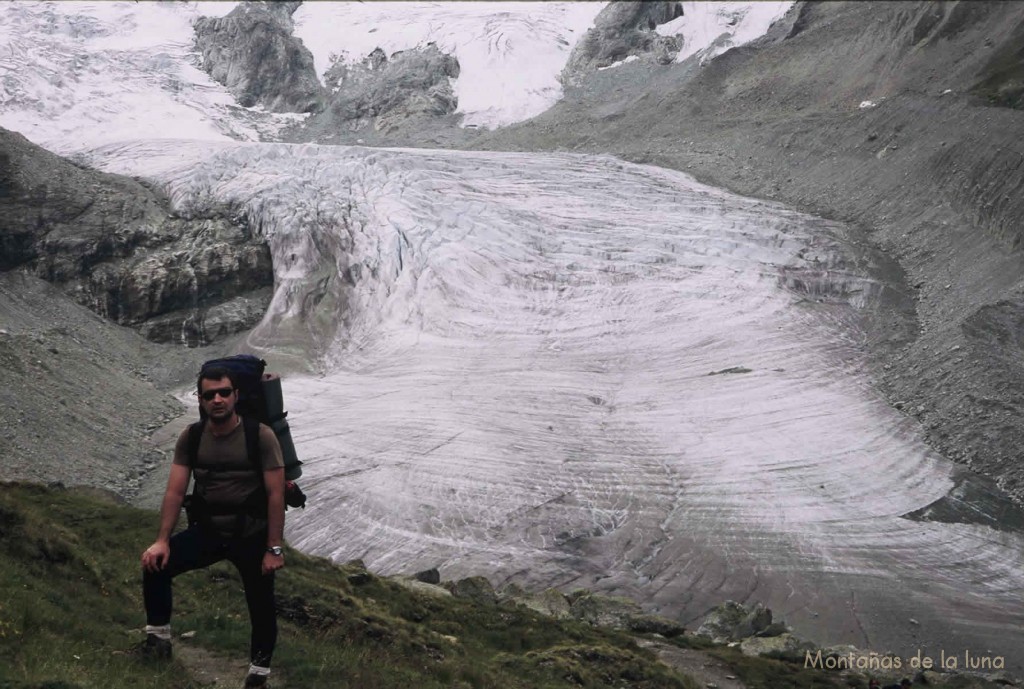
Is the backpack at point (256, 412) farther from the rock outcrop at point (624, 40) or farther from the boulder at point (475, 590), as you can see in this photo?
the rock outcrop at point (624, 40)

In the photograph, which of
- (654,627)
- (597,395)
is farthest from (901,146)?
(654,627)

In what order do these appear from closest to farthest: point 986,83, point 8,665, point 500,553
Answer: point 8,665, point 500,553, point 986,83

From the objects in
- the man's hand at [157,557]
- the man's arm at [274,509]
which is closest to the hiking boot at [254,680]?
the man's arm at [274,509]

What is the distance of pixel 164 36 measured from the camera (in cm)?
8169

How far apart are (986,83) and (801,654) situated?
38.2 m

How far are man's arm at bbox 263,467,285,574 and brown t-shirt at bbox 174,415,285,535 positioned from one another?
0.23 feet

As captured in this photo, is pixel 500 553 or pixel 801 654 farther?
pixel 500 553

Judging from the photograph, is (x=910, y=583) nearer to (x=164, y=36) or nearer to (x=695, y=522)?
(x=695, y=522)

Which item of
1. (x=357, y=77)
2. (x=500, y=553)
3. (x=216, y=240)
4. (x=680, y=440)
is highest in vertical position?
(x=357, y=77)

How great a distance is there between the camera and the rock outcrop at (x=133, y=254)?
47.6m

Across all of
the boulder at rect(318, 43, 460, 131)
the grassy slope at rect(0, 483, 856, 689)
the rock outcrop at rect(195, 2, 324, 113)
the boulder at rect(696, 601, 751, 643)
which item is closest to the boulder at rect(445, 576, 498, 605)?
the grassy slope at rect(0, 483, 856, 689)

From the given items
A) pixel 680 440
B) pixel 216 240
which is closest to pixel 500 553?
pixel 680 440

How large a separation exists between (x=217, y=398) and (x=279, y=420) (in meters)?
0.84

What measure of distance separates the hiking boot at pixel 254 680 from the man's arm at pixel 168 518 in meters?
1.18
